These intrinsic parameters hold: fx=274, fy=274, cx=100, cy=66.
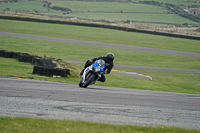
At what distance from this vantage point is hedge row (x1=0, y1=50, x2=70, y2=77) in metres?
14.9

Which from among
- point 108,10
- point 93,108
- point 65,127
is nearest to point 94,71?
point 93,108

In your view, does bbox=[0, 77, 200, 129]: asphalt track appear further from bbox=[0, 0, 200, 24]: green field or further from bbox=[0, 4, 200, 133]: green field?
bbox=[0, 0, 200, 24]: green field

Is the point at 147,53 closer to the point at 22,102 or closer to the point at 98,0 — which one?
the point at 22,102

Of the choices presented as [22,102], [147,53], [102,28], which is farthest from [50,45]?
[22,102]

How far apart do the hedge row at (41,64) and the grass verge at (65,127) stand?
935cm

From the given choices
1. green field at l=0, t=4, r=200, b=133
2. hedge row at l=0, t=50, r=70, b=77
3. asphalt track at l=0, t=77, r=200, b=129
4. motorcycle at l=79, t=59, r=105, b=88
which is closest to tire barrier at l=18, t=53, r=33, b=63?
hedge row at l=0, t=50, r=70, b=77

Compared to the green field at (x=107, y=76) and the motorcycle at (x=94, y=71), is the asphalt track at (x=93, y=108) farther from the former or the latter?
the motorcycle at (x=94, y=71)

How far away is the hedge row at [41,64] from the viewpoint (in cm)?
1491

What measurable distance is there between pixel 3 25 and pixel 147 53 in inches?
994

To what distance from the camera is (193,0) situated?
5113 inches

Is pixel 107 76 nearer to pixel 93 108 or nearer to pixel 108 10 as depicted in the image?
pixel 93 108

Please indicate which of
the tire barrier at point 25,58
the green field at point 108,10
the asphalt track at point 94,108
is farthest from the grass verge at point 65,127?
the green field at point 108,10

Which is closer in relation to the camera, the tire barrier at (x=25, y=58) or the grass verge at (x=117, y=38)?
the tire barrier at (x=25, y=58)

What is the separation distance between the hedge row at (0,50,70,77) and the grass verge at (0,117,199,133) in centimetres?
935
